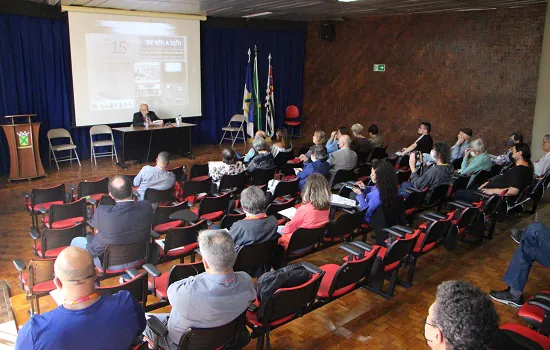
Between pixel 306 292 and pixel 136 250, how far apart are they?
5.54 ft

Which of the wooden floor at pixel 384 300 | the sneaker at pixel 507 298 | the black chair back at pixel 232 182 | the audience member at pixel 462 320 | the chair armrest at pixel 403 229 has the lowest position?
the wooden floor at pixel 384 300

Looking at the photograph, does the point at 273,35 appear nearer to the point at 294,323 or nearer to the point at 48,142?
the point at 48,142

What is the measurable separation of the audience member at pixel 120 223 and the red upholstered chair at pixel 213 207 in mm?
1192

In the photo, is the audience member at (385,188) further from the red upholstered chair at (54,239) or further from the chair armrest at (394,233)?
the red upholstered chair at (54,239)

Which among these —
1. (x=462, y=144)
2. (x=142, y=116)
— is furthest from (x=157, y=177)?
(x=462, y=144)

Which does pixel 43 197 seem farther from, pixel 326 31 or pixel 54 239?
pixel 326 31

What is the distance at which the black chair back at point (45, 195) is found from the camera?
5.75 metres

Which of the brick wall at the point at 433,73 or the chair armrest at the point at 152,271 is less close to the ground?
the brick wall at the point at 433,73

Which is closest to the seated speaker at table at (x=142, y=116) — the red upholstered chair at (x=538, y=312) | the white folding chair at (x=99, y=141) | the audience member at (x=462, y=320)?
the white folding chair at (x=99, y=141)

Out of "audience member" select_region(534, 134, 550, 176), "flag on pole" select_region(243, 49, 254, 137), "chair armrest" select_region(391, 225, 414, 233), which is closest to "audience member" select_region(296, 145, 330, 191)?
"chair armrest" select_region(391, 225, 414, 233)

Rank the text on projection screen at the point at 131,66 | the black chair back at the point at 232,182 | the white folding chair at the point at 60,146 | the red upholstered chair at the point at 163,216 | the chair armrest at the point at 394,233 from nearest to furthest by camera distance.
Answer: the chair armrest at the point at 394,233, the red upholstered chair at the point at 163,216, the black chair back at the point at 232,182, the white folding chair at the point at 60,146, the text on projection screen at the point at 131,66

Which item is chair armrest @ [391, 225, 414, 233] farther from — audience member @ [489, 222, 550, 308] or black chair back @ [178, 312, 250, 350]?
black chair back @ [178, 312, 250, 350]

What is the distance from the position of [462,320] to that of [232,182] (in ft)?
16.1

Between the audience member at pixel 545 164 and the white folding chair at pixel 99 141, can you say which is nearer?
the audience member at pixel 545 164
